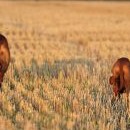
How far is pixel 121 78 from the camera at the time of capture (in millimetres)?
8648

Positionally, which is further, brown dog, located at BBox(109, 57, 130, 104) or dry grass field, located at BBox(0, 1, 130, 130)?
brown dog, located at BBox(109, 57, 130, 104)

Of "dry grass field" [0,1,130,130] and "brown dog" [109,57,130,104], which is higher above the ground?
"brown dog" [109,57,130,104]

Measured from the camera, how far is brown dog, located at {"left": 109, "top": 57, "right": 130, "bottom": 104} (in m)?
8.64

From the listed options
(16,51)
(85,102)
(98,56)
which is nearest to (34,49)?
(16,51)

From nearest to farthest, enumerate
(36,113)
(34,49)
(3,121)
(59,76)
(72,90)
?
1. (3,121)
2. (36,113)
3. (72,90)
4. (59,76)
5. (34,49)

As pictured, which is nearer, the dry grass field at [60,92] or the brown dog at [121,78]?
the dry grass field at [60,92]

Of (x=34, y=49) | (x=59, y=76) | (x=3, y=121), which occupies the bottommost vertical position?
(x=34, y=49)

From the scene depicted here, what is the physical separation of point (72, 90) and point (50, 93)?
705 millimetres

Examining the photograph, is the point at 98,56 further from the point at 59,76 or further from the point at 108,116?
the point at 108,116

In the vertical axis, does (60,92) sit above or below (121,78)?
below

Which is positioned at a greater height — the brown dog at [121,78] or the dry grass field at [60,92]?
the brown dog at [121,78]

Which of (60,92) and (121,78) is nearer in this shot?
(121,78)

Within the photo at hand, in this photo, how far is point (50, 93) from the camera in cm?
887

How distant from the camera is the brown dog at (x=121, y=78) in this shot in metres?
8.64
